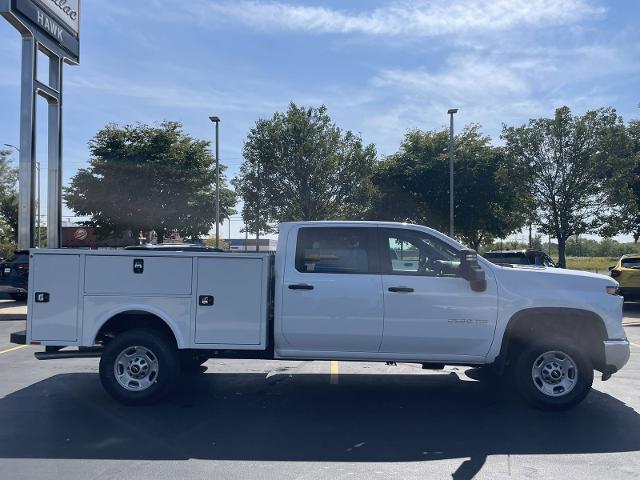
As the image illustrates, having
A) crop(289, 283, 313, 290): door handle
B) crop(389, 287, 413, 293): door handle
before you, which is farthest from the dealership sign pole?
crop(389, 287, 413, 293): door handle

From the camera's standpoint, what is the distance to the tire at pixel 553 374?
700 cm

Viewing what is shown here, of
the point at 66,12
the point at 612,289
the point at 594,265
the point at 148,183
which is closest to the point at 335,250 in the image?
the point at 612,289

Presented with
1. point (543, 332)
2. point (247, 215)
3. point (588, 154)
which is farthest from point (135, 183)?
point (543, 332)

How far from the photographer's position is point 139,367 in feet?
23.7

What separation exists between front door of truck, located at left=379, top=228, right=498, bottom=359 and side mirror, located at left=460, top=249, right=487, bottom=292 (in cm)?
9

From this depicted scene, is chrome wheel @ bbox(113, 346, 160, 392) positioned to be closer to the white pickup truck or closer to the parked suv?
the white pickup truck

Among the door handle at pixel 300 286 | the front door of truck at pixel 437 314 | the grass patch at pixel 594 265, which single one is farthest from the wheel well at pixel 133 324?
the grass patch at pixel 594 265

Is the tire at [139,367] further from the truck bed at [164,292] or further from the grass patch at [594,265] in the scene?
the grass patch at [594,265]

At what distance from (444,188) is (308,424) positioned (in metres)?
24.1

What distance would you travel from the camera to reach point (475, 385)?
8477mm

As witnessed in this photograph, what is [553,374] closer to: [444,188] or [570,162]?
[570,162]

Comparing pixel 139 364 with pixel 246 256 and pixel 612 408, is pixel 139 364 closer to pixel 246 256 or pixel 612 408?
pixel 246 256

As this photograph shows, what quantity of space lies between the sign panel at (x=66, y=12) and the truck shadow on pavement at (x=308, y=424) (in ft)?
36.1

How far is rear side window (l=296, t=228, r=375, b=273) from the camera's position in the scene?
7.06 m
